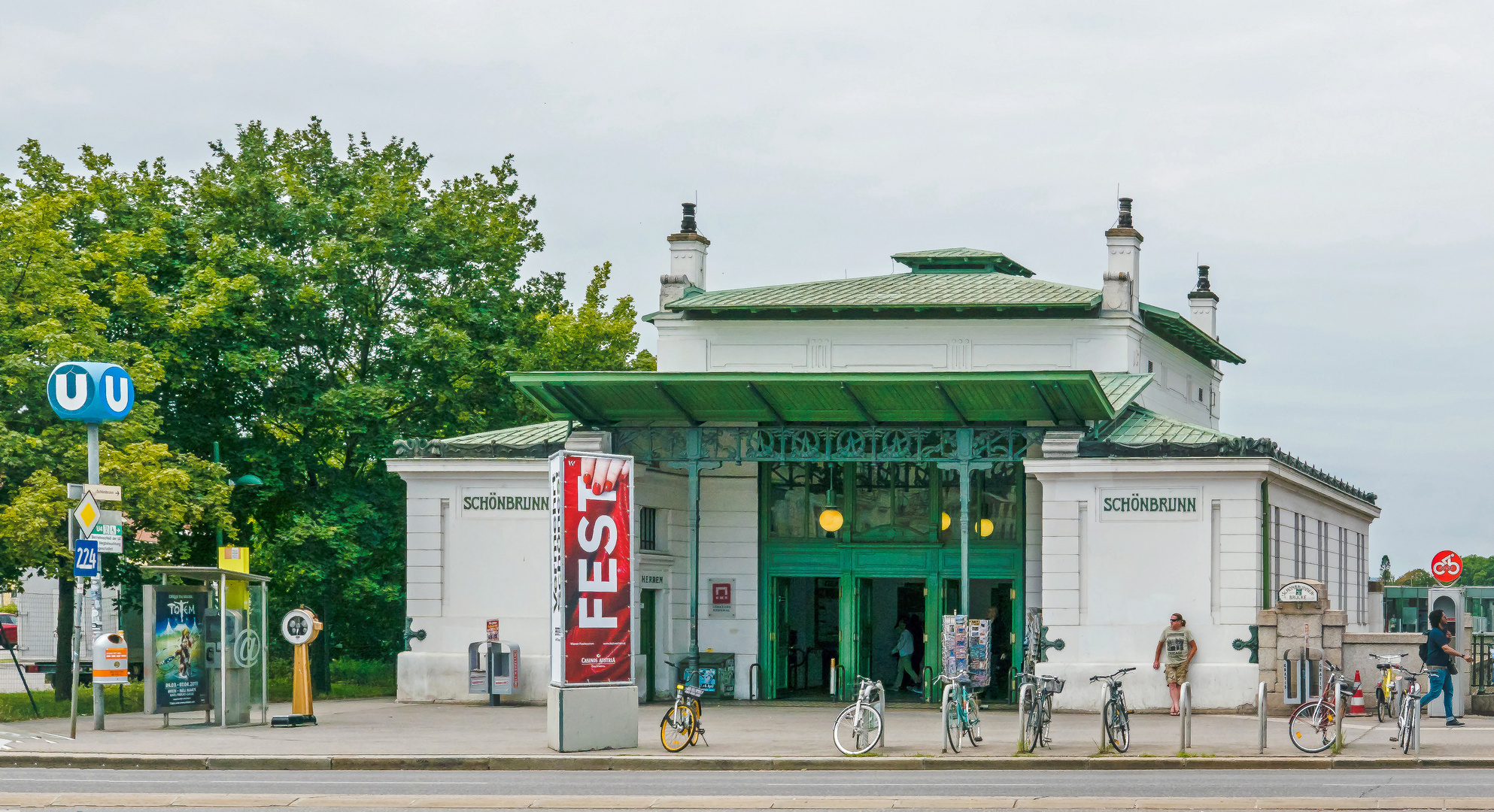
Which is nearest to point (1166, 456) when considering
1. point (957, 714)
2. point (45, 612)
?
point (957, 714)

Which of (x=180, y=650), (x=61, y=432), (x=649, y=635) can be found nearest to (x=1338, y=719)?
(x=649, y=635)

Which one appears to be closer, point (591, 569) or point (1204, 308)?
point (591, 569)

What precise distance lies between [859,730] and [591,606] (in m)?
3.66

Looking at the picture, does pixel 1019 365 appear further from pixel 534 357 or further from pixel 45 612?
pixel 45 612

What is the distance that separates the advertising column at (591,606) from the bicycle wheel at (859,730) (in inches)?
107

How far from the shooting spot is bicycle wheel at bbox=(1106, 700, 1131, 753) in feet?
66.6

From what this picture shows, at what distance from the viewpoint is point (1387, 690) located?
2508 cm

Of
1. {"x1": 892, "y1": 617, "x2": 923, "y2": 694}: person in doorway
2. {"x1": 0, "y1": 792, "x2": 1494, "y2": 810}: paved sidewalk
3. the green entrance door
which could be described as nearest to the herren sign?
{"x1": 892, "y1": 617, "x2": 923, "y2": 694}: person in doorway

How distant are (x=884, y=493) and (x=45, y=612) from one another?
47.5 meters

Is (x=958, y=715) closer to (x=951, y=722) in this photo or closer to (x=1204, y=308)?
(x=951, y=722)

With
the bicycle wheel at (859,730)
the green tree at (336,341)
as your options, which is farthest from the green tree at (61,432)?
the bicycle wheel at (859,730)

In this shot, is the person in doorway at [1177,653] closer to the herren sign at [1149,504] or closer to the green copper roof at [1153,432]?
the herren sign at [1149,504]

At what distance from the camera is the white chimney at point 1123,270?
3272 centimetres

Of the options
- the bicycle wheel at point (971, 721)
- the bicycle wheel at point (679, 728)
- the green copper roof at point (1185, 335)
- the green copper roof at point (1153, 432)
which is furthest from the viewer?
the green copper roof at point (1185, 335)
